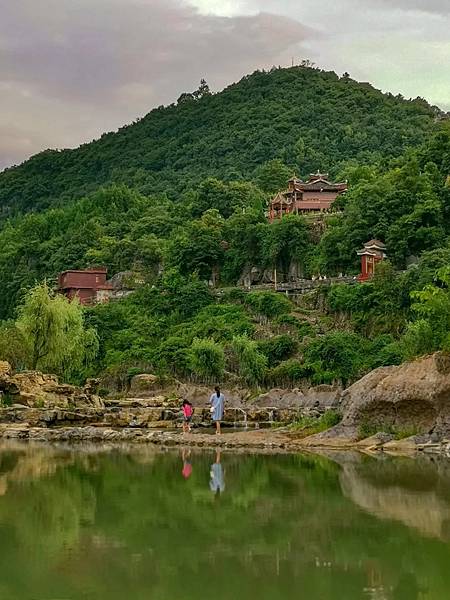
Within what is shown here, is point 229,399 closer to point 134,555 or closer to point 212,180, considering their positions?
point 134,555

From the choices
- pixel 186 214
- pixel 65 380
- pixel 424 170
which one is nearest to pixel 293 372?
pixel 65 380

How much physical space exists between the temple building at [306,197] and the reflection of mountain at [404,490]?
59.2m

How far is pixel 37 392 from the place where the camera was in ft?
96.3

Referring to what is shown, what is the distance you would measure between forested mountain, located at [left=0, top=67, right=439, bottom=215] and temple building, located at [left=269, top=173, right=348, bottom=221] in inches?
795

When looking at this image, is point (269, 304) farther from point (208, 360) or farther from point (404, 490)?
point (404, 490)

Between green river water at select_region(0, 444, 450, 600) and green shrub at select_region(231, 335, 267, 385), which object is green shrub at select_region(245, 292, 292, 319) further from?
green river water at select_region(0, 444, 450, 600)

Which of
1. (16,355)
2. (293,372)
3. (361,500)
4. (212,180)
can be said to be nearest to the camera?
(361,500)

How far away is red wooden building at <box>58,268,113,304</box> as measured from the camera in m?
65.4

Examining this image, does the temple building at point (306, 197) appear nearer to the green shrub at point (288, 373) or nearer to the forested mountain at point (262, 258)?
the forested mountain at point (262, 258)

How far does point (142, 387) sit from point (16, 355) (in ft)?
30.6

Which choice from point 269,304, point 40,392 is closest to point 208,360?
point 269,304

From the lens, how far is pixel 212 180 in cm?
8038

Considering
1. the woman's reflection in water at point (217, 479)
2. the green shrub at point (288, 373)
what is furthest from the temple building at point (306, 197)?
the woman's reflection in water at point (217, 479)

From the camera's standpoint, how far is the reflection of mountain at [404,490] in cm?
895
